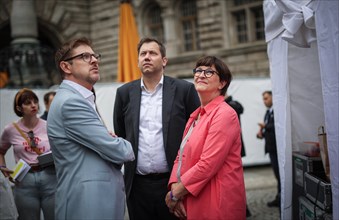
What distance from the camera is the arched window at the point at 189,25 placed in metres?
15.2

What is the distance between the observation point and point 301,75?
168 inches

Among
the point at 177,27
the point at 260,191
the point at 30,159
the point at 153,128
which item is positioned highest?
the point at 177,27

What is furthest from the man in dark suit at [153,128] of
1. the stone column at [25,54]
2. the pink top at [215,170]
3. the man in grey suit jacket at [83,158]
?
the stone column at [25,54]

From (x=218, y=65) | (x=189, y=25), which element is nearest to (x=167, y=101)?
(x=218, y=65)

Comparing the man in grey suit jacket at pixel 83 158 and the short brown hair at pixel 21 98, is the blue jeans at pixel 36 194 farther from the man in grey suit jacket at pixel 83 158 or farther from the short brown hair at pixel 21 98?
the man in grey suit jacket at pixel 83 158

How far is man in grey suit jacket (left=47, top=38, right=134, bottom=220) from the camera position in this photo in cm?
229

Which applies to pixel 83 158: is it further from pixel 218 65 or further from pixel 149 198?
pixel 218 65

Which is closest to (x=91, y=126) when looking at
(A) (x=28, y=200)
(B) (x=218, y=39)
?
(A) (x=28, y=200)

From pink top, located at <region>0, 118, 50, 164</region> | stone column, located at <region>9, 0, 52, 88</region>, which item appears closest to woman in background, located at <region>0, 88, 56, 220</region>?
pink top, located at <region>0, 118, 50, 164</region>

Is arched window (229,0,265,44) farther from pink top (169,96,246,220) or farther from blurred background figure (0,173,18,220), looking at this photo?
blurred background figure (0,173,18,220)

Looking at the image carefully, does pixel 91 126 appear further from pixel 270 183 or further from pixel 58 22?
pixel 58 22

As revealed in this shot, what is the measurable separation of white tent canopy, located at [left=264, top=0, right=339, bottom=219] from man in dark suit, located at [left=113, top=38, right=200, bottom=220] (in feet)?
3.55

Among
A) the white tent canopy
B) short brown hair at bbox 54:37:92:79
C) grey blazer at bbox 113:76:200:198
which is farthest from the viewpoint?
grey blazer at bbox 113:76:200:198

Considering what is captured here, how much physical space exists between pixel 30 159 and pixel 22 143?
18 centimetres
